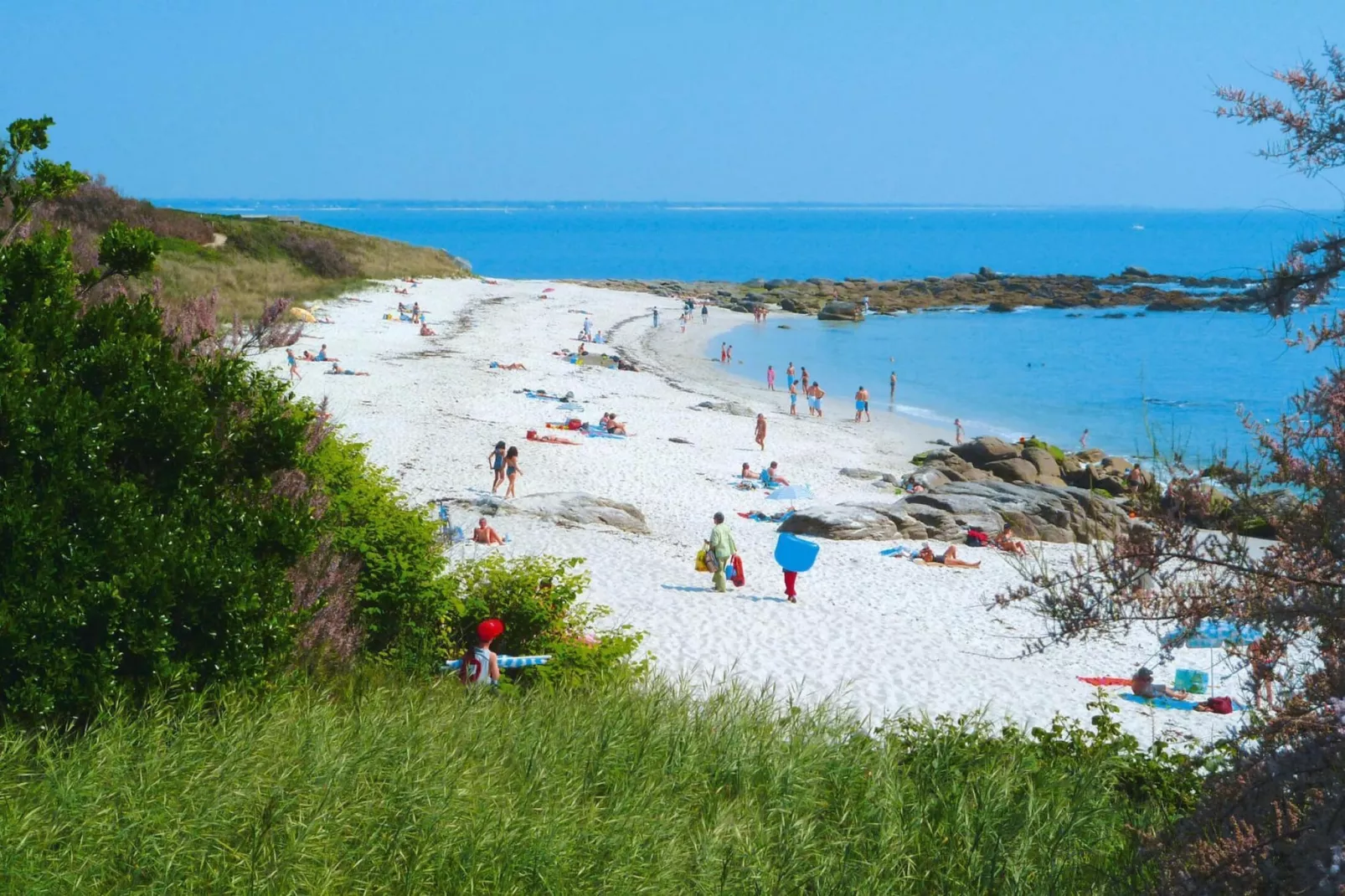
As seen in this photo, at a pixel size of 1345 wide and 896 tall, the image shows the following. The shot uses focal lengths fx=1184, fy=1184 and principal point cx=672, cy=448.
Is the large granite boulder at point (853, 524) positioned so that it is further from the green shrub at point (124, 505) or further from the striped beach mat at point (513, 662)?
the green shrub at point (124, 505)

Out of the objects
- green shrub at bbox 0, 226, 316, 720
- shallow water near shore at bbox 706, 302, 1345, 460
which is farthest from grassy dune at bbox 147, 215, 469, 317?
green shrub at bbox 0, 226, 316, 720

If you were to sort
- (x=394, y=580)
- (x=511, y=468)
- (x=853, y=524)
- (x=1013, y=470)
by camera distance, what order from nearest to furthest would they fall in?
(x=394, y=580)
(x=853, y=524)
(x=511, y=468)
(x=1013, y=470)

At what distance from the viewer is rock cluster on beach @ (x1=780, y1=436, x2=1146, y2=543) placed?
2033cm

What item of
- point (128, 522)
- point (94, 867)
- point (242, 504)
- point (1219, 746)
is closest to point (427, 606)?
point (242, 504)

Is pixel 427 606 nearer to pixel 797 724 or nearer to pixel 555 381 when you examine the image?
pixel 797 724

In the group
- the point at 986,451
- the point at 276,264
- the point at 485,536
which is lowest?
the point at 986,451

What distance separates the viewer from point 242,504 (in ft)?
23.1

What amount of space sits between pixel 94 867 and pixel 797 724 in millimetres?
4325

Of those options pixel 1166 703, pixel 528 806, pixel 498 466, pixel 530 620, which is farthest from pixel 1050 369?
pixel 528 806

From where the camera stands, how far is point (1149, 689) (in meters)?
12.1

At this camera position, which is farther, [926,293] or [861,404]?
[926,293]

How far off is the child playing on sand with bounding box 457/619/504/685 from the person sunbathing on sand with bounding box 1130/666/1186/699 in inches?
260

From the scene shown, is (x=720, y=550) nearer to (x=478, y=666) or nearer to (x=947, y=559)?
(x=947, y=559)

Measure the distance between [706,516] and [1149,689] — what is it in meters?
10.3
